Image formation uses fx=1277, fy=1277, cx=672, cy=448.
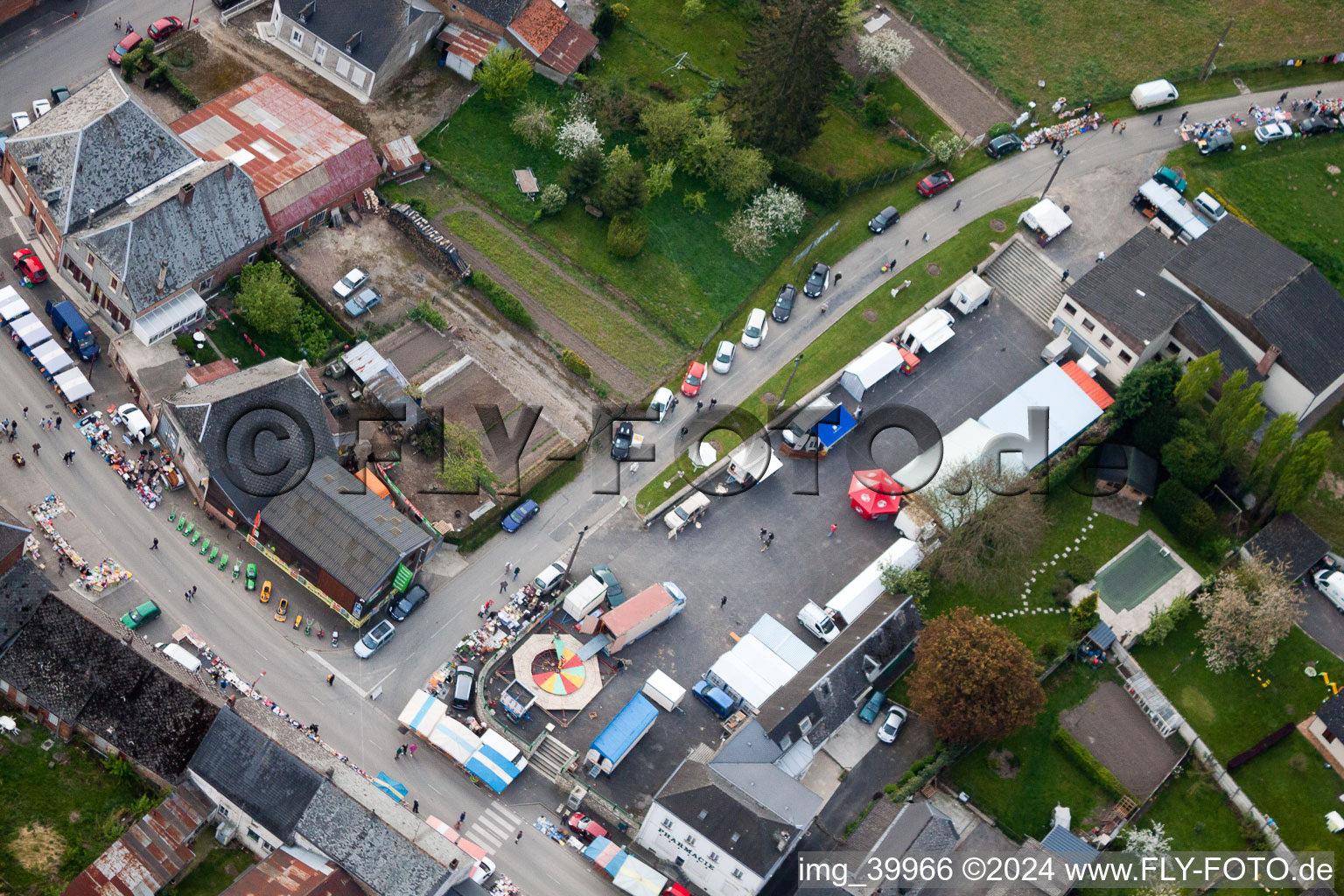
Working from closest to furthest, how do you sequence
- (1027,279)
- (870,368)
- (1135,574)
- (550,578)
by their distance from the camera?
(550,578), (1135,574), (870,368), (1027,279)

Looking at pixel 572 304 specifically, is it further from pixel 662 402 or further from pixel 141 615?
pixel 141 615

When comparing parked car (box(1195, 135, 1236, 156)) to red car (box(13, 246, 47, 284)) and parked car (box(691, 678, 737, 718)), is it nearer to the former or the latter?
parked car (box(691, 678, 737, 718))

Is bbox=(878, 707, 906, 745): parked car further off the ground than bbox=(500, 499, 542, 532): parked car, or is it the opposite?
bbox=(878, 707, 906, 745): parked car

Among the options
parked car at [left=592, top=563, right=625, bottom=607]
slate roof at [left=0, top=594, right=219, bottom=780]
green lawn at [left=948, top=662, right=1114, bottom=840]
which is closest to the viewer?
slate roof at [left=0, top=594, right=219, bottom=780]

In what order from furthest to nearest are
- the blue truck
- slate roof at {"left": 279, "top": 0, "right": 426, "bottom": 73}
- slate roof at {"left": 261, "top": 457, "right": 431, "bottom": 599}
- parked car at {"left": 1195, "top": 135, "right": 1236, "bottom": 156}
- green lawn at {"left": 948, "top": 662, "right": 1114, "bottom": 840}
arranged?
1. parked car at {"left": 1195, "top": 135, "right": 1236, "bottom": 156}
2. slate roof at {"left": 279, "top": 0, "right": 426, "bottom": 73}
3. the blue truck
4. slate roof at {"left": 261, "top": 457, "right": 431, "bottom": 599}
5. green lawn at {"left": 948, "top": 662, "right": 1114, "bottom": 840}

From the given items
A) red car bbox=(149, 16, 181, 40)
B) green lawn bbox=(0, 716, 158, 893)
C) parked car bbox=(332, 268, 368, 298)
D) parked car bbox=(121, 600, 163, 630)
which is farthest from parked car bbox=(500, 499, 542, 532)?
red car bbox=(149, 16, 181, 40)

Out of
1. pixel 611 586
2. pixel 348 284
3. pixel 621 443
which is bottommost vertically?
pixel 611 586

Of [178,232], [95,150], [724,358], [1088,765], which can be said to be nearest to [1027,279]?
[724,358]
